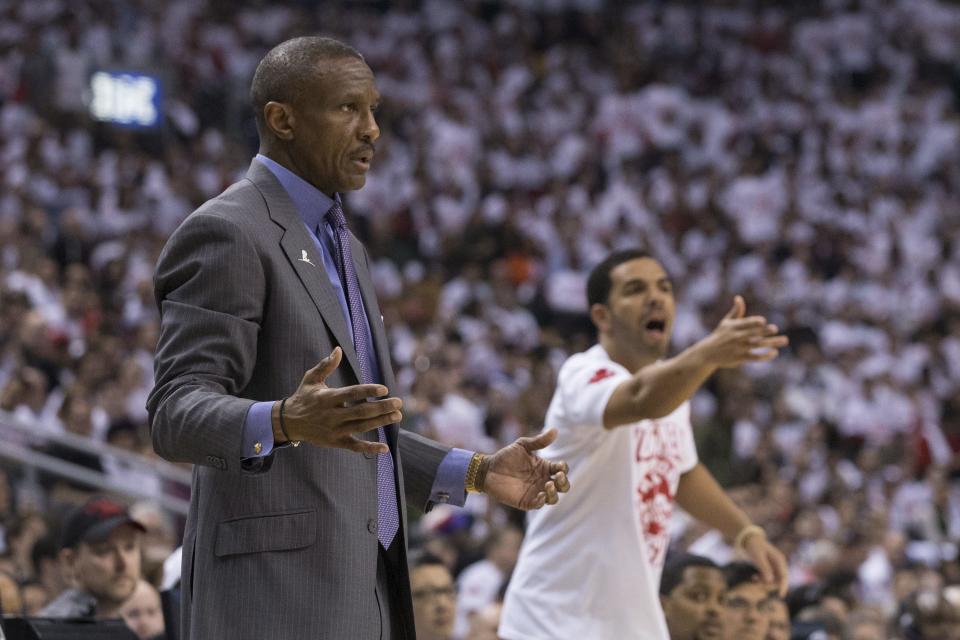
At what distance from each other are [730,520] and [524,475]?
1789 mm

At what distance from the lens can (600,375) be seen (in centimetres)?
452

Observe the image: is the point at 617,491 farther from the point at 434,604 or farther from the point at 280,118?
the point at 280,118

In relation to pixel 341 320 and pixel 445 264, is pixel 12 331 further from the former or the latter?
pixel 341 320

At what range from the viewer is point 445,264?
48.1 ft

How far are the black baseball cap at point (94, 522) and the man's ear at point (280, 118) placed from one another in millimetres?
2612

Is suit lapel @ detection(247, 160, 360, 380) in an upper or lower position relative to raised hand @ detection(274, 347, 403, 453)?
upper

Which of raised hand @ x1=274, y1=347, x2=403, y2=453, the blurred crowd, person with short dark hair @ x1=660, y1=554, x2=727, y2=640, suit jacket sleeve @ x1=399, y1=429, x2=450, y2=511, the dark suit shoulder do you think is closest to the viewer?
raised hand @ x1=274, y1=347, x2=403, y2=453

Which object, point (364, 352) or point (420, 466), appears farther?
point (420, 466)

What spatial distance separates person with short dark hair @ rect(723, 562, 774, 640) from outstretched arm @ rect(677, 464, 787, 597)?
63cm

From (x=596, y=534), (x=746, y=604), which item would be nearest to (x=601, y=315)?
(x=596, y=534)

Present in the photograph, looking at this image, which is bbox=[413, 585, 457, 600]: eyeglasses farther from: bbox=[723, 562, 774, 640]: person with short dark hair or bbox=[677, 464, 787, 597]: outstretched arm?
bbox=[677, 464, 787, 597]: outstretched arm

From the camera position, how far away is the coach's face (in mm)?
3066

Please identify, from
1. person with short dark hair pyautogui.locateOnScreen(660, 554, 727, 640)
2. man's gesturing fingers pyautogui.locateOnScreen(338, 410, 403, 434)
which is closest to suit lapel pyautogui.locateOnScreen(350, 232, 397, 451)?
man's gesturing fingers pyautogui.locateOnScreen(338, 410, 403, 434)

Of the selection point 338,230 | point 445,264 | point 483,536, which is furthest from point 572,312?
point 338,230
